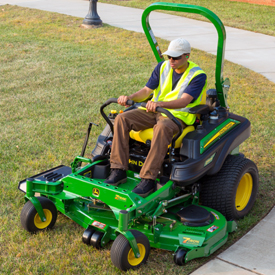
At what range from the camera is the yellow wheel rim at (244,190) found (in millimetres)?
4441

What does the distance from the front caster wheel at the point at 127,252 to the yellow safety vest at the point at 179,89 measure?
132 centimetres

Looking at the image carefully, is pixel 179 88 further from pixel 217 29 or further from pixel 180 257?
pixel 180 257

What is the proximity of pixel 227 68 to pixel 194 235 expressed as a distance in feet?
19.4

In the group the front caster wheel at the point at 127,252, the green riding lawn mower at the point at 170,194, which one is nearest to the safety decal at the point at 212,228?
the green riding lawn mower at the point at 170,194

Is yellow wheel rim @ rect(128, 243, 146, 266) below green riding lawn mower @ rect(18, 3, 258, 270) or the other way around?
below

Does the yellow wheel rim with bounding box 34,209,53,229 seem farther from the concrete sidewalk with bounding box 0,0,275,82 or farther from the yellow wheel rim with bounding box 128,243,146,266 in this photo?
the concrete sidewalk with bounding box 0,0,275,82

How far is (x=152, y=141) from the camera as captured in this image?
13.0 ft

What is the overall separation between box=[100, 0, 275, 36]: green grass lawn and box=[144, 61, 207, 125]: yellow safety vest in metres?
7.87

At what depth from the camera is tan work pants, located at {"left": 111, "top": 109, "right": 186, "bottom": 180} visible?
394cm

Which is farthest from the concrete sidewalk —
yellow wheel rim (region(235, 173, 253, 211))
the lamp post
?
yellow wheel rim (region(235, 173, 253, 211))

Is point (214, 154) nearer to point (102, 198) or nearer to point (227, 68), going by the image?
point (102, 198)

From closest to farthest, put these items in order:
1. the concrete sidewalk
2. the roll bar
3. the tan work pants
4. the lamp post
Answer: the tan work pants, the roll bar, the concrete sidewalk, the lamp post

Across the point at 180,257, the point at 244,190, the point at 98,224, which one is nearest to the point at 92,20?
the point at 244,190

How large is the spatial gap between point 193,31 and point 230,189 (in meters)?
8.27
